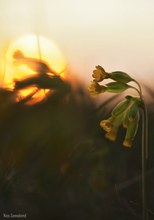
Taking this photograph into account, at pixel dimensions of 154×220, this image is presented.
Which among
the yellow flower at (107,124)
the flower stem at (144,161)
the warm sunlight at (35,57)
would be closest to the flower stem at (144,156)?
the flower stem at (144,161)

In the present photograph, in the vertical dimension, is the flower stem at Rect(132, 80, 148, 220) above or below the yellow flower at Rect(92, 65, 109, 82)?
below

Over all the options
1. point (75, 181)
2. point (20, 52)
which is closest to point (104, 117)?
point (75, 181)

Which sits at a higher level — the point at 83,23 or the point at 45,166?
the point at 83,23

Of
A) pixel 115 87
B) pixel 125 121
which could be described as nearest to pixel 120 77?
pixel 115 87

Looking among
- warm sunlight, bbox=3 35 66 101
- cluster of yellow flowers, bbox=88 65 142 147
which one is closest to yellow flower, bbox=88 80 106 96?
cluster of yellow flowers, bbox=88 65 142 147

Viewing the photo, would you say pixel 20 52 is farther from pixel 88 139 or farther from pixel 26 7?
pixel 88 139

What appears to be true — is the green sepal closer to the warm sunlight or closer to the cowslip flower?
the cowslip flower

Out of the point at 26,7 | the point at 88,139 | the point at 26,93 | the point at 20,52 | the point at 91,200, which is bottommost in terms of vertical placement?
the point at 91,200
